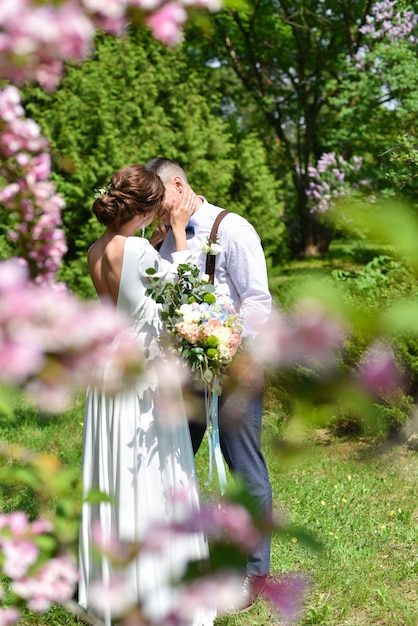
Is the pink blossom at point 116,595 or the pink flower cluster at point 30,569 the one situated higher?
the pink blossom at point 116,595

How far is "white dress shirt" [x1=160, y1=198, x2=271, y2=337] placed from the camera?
2873 millimetres

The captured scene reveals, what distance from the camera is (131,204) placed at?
2.65m

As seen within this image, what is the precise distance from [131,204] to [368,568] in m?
2.06

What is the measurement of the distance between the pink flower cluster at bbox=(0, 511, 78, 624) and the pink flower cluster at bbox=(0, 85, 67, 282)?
402mm

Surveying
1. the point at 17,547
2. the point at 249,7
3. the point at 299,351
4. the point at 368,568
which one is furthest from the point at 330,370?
the point at 368,568

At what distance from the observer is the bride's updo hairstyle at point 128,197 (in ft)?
8.69

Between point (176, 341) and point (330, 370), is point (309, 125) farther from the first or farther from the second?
point (330, 370)

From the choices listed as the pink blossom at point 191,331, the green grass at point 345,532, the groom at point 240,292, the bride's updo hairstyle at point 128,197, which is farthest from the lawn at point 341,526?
the bride's updo hairstyle at point 128,197

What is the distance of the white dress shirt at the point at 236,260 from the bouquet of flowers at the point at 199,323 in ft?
0.47

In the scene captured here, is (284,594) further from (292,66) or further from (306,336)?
(292,66)

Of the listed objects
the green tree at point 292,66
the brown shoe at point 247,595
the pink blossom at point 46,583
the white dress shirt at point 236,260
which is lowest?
the brown shoe at point 247,595

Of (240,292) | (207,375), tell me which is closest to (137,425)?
(207,375)

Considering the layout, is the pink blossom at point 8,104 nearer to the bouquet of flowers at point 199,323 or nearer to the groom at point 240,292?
the bouquet of flowers at point 199,323

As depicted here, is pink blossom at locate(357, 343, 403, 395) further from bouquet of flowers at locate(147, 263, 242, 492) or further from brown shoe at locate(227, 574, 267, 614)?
brown shoe at locate(227, 574, 267, 614)
